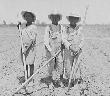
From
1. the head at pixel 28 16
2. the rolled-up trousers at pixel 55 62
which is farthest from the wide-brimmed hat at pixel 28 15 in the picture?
the rolled-up trousers at pixel 55 62

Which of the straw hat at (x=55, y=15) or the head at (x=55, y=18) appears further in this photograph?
the head at (x=55, y=18)

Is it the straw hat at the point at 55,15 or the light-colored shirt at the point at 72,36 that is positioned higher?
the straw hat at the point at 55,15

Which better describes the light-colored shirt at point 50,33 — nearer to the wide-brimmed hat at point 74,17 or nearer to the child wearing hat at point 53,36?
the child wearing hat at point 53,36

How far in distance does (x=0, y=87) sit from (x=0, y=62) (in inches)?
155

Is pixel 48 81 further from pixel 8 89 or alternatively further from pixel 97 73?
pixel 97 73

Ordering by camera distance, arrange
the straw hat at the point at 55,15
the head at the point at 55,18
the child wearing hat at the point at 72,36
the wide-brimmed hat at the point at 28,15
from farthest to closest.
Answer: the wide-brimmed hat at the point at 28,15, the child wearing hat at the point at 72,36, the head at the point at 55,18, the straw hat at the point at 55,15

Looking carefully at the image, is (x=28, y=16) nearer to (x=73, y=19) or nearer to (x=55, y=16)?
(x=55, y=16)

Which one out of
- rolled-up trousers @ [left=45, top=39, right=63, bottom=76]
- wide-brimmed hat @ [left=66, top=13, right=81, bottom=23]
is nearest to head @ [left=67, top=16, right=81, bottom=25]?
wide-brimmed hat @ [left=66, top=13, right=81, bottom=23]

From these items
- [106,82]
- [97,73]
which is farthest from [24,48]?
[97,73]

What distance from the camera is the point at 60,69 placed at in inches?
303

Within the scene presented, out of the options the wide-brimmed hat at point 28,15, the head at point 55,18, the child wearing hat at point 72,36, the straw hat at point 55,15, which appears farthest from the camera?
the wide-brimmed hat at point 28,15

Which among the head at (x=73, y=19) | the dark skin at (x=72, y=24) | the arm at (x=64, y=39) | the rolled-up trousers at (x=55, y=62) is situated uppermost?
the head at (x=73, y=19)

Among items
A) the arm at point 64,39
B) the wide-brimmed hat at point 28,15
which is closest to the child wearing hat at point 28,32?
the wide-brimmed hat at point 28,15

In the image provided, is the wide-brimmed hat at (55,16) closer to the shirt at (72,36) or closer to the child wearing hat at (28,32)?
the shirt at (72,36)
